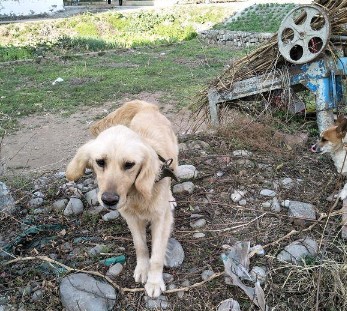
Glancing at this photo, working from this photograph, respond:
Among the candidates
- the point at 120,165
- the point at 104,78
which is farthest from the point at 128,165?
the point at 104,78

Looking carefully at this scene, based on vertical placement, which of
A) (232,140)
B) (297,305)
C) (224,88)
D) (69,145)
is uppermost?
(224,88)

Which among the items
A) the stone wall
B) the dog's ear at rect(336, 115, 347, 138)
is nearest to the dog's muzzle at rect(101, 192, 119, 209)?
the dog's ear at rect(336, 115, 347, 138)

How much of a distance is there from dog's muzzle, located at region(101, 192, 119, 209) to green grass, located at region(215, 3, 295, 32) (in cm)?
1688

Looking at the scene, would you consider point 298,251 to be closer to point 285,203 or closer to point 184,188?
point 285,203

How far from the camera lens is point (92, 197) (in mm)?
3807

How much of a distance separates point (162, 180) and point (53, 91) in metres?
8.31

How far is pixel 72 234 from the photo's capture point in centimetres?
338

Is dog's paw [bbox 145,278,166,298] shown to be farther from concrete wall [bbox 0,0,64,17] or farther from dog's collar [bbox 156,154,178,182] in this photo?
concrete wall [bbox 0,0,64,17]

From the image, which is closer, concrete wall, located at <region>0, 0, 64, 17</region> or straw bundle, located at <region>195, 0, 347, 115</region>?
straw bundle, located at <region>195, 0, 347, 115</region>

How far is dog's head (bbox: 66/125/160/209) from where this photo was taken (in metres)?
2.51

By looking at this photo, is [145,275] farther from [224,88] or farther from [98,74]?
[98,74]

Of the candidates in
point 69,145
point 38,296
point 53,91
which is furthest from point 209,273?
point 53,91

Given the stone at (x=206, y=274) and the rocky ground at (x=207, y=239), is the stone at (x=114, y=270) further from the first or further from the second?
the stone at (x=206, y=274)

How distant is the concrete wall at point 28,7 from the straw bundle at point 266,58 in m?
22.8
